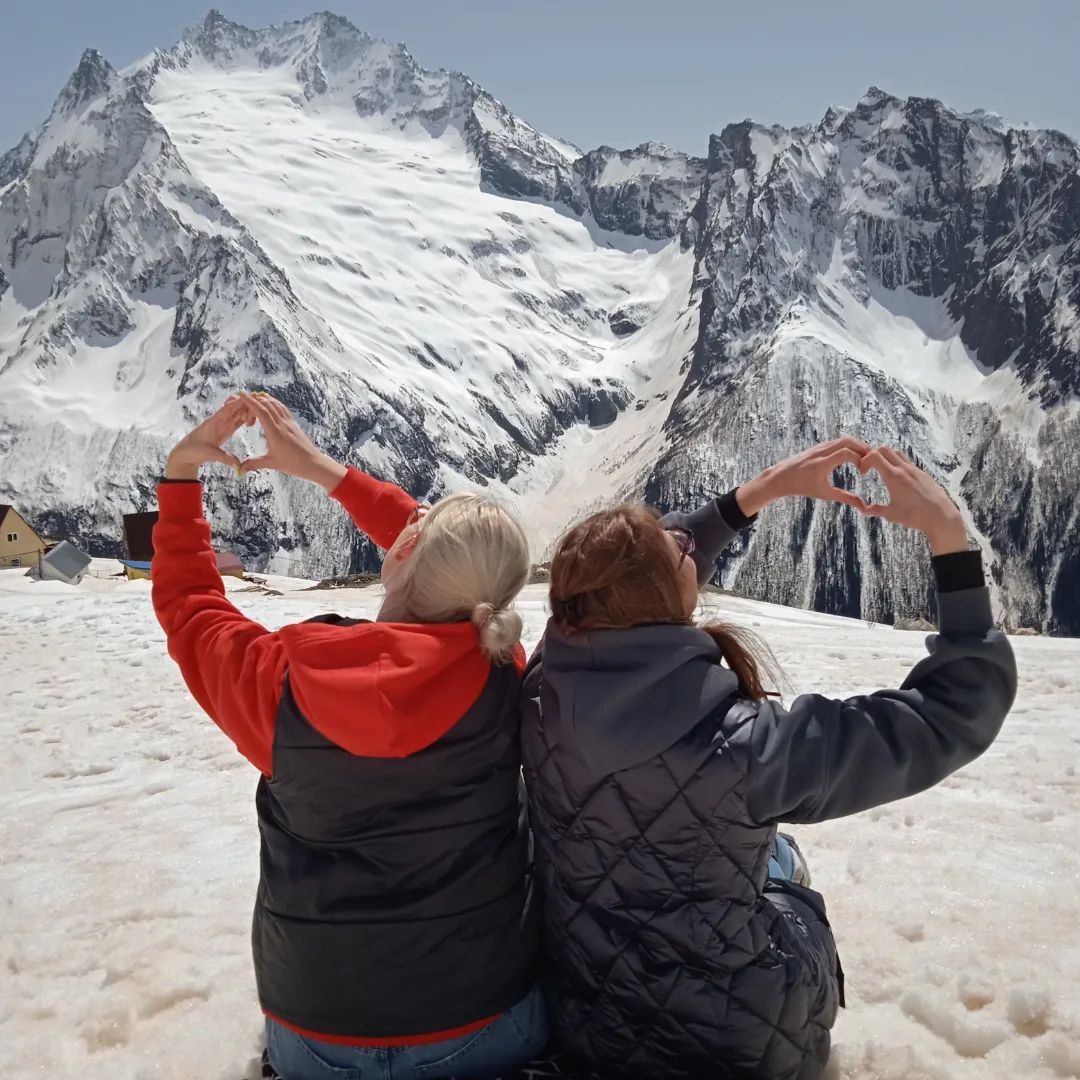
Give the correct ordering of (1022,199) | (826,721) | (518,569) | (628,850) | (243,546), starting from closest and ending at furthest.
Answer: (826,721)
(628,850)
(518,569)
(243,546)
(1022,199)

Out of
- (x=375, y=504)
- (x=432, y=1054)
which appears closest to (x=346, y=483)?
(x=375, y=504)

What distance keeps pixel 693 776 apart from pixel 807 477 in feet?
5.39

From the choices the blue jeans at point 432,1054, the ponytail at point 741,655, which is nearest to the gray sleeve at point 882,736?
the ponytail at point 741,655

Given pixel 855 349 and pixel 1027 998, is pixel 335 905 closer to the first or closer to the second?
pixel 1027 998

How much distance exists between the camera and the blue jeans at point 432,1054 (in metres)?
3.02

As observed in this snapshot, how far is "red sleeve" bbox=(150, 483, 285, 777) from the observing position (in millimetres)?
2988

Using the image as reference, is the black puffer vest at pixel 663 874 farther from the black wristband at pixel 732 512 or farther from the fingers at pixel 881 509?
the black wristband at pixel 732 512

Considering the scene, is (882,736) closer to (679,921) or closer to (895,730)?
(895,730)

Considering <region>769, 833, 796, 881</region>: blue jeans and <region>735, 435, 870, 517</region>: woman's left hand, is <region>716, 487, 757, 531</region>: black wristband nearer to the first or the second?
<region>735, 435, 870, 517</region>: woman's left hand

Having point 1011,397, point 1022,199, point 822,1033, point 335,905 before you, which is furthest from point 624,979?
point 1022,199

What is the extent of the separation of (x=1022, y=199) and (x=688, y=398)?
255 feet

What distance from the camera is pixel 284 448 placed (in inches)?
173

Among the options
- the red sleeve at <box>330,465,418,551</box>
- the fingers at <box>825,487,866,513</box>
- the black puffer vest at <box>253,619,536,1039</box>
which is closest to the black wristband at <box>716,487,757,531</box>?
the fingers at <box>825,487,866,513</box>

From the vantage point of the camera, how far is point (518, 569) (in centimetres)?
304
